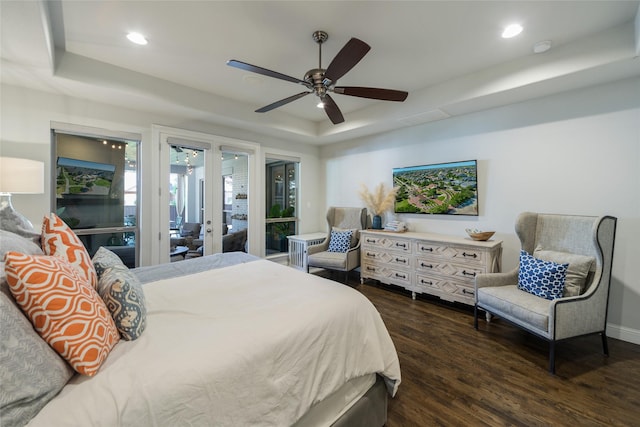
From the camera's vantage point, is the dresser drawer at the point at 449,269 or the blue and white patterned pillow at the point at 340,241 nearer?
the dresser drawer at the point at 449,269

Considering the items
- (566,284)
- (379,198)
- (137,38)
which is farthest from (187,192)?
(566,284)

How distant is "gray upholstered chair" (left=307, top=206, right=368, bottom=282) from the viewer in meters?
4.08

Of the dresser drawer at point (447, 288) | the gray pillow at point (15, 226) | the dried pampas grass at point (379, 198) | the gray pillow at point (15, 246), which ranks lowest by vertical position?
the dresser drawer at point (447, 288)

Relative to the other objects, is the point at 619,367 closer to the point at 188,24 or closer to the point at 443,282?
the point at 443,282

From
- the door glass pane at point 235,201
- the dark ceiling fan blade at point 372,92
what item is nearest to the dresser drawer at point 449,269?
the dark ceiling fan blade at point 372,92

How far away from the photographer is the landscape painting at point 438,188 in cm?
355

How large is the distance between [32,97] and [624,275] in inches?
248

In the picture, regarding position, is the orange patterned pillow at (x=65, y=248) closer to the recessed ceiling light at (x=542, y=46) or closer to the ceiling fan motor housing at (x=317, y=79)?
the ceiling fan motor housing at (x=317, y=79)

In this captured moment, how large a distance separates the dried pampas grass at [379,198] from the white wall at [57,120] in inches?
95.2

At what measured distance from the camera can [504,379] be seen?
201 centimetres

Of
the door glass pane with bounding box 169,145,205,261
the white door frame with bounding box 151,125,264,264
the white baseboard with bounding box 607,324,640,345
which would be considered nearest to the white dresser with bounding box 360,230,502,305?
the white baseboard with bounding box 607,324,640,345

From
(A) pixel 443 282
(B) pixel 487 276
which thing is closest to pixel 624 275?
(B) pixel 487 276

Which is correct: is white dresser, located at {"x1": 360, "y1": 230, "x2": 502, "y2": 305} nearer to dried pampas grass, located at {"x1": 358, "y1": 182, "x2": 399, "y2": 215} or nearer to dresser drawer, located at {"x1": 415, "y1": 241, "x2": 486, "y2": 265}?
dresser drawer, located at {"x1": 415, "y1": 241, "x2": 486, "y2": 265}

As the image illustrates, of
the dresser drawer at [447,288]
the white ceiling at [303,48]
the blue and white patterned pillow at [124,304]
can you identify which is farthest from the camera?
the dresser drawer at [447,288]
